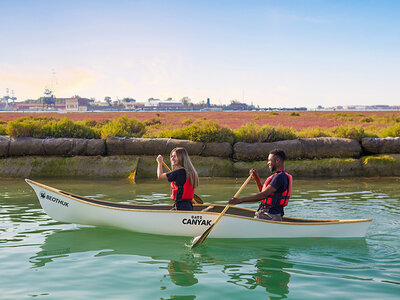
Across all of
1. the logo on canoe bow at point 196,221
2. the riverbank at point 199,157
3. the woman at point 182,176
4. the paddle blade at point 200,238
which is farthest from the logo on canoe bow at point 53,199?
the riverbank at point 199,157

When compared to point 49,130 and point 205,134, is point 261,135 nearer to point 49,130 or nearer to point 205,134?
point 205,134

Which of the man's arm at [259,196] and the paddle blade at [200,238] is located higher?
the man's arm at [259,196]

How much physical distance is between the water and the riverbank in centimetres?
594

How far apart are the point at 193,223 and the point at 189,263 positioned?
4.14 feet

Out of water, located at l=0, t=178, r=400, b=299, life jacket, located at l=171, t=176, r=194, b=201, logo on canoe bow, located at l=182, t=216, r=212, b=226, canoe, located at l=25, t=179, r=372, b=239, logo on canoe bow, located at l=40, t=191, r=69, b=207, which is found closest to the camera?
water, located at l=0, t=178, r=400, b=299

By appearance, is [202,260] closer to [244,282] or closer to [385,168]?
[244,282]

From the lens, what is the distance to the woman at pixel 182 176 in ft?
27.1

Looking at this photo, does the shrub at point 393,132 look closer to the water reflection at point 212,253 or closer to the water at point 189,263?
the water at point 189,263

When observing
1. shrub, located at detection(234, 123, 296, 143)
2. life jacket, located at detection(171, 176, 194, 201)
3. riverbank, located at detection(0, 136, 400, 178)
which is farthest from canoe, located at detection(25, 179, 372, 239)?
shrub, located at detection(234, 123, 296, 143)

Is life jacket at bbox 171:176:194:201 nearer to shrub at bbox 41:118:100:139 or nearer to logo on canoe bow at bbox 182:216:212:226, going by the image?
logo on canoe bow at bbox 182:216:212:226

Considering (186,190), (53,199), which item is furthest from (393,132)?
(53,199)

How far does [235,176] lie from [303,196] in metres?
4.54

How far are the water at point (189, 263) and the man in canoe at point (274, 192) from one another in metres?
0.50

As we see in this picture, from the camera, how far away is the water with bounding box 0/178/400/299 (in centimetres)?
584
